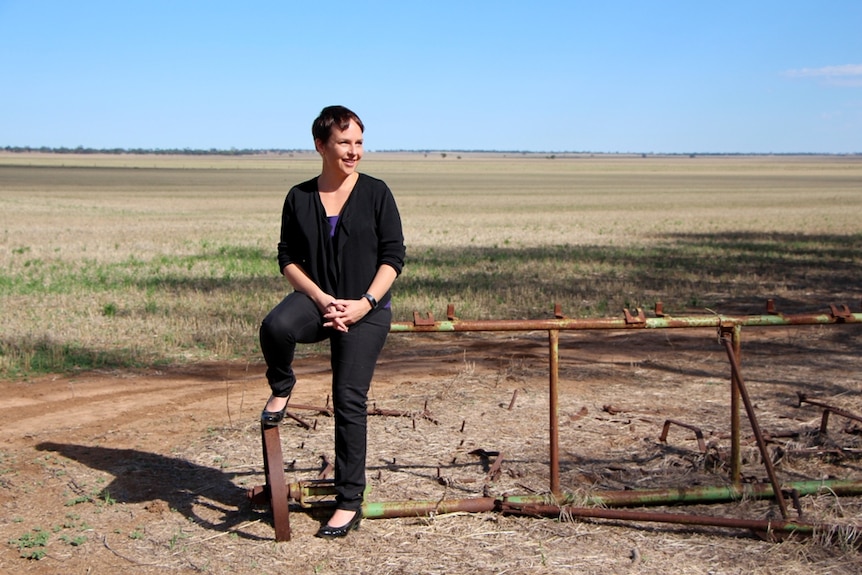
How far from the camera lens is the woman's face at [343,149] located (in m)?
4.36

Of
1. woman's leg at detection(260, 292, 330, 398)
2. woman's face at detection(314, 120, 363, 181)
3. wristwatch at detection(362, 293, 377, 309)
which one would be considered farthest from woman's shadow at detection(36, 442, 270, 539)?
woman's face at detection(314, 120, 363, 181)

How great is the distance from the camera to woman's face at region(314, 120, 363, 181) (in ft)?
14.3

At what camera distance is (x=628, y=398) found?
7.48 meters

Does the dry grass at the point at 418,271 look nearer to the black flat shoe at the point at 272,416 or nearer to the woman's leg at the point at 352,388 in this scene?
the black flat shoe at the point at 272,416

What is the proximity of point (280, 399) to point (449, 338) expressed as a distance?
655 centimetres

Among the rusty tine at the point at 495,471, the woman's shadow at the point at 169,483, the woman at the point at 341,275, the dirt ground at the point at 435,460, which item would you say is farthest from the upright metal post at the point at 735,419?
the woman's shadow at the point at 169,483

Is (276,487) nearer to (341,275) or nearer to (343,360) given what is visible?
(343,360)

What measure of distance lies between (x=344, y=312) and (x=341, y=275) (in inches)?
7.7

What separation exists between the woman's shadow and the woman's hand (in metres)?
1.18

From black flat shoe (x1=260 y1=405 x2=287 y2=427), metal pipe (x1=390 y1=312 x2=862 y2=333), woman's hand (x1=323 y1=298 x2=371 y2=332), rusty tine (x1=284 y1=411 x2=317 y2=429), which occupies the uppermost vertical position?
woman's hand (x1=323 y1=298 x2=371 y2=332)

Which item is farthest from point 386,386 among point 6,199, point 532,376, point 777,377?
point 6,199

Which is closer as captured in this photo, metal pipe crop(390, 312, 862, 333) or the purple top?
the purple top

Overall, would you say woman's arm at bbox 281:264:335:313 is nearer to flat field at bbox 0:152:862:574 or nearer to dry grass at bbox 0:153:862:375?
flat field at bbox 0:152:862:574

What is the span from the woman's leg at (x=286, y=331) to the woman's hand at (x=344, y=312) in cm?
8
